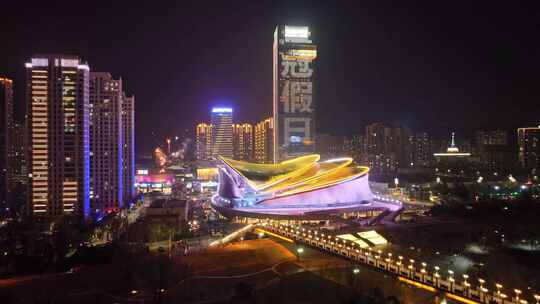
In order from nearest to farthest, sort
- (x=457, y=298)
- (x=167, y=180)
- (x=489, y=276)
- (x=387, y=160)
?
(x=457, y=298)
(x=489, y=276)
(x=167, y=180)
(x=387, y=160)

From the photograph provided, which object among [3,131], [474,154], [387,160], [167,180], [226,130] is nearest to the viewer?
[3,131]

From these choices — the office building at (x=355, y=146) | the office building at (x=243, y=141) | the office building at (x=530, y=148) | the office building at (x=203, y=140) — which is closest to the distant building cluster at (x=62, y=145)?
the office building at (x=243, y=141)

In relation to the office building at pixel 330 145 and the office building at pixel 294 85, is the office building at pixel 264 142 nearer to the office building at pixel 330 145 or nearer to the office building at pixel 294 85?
the office building at pixel 330 145

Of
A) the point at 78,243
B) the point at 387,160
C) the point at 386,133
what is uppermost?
the point at 386,133

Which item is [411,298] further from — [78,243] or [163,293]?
[78,243]

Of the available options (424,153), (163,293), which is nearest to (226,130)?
(424,153)

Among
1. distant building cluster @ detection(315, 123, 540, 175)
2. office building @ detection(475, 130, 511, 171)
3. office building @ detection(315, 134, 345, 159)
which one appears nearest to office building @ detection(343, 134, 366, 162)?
distant building cluster @ detection(315, 123, 540, 175)

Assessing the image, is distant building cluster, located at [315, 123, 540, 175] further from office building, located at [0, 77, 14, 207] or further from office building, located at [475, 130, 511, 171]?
office building, located at [0, 77, 14, 207]
